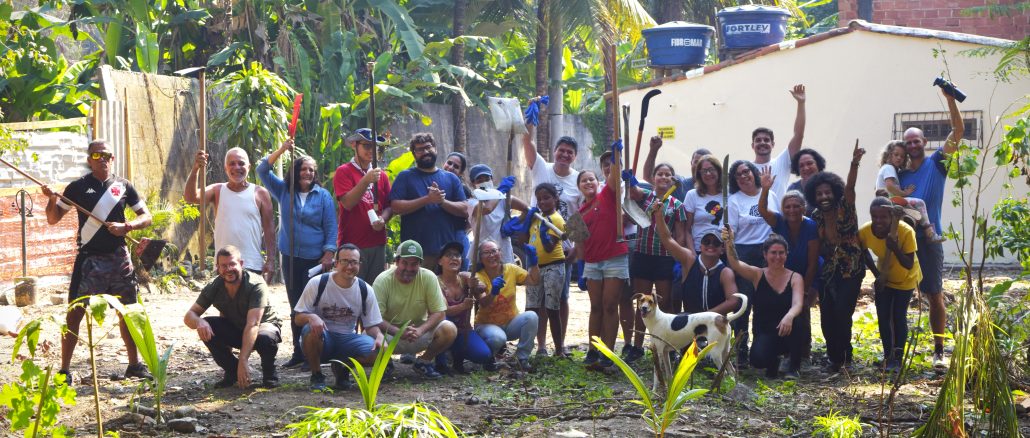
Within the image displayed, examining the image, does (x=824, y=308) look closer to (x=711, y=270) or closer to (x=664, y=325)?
(x=711, y=270)

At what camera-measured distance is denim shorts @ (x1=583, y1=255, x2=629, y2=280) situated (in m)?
8.47

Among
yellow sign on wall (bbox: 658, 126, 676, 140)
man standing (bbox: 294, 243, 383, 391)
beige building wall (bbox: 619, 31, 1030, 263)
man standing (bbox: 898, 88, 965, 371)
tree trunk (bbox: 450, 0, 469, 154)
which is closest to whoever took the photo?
man standing (bbox: 294, 243, 383, 391)

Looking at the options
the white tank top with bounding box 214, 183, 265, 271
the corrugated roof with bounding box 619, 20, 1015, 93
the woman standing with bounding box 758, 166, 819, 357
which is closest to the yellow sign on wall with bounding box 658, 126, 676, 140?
the corrugated roof with bounding box 619, 20, 1015, 93

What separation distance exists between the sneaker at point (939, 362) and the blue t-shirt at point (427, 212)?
3.59 metres

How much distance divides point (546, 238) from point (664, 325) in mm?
1426

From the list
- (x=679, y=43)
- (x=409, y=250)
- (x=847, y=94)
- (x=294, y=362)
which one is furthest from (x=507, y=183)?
(x=679, y=43)

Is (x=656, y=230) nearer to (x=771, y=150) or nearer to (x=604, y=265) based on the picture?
(x=604, y=265)

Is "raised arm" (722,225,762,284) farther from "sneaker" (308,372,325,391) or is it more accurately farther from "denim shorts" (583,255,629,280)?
"sneaker" (308,372,325,391)

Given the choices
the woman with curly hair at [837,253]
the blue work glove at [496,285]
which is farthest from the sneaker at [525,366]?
the woman with curly hair at [837,253]

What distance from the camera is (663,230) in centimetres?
818

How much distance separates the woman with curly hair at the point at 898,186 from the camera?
8.20m

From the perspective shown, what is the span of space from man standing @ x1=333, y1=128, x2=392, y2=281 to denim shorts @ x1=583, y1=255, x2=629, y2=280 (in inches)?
62.2

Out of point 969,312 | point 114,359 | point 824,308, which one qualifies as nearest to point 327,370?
point 114,359

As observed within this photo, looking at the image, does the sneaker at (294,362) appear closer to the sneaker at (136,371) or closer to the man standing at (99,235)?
the sneaker at (136,371)
